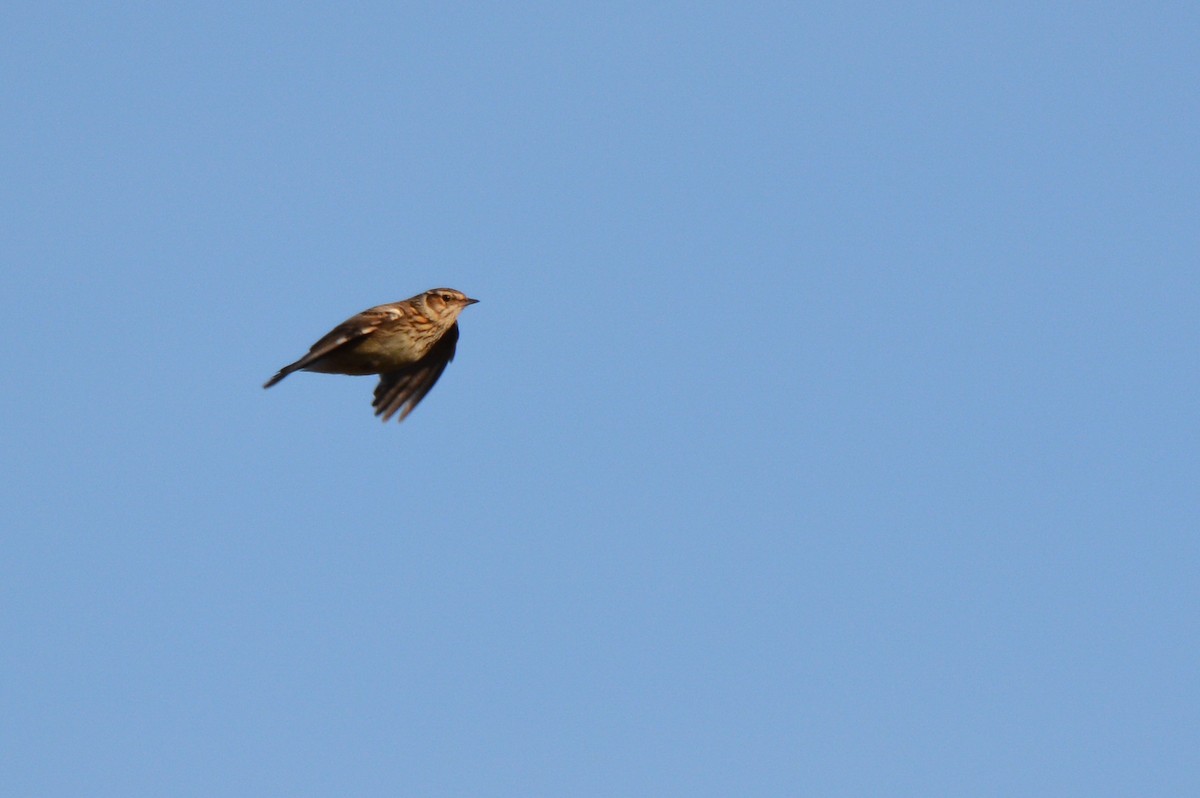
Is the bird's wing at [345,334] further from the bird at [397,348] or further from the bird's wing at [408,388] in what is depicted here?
the bird's wing at [408,388]

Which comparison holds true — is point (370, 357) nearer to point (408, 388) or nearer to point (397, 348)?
point (397, 348)

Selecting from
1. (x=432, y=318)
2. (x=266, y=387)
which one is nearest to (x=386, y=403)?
(x=432, y=318)

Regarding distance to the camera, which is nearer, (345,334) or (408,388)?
(345,334)

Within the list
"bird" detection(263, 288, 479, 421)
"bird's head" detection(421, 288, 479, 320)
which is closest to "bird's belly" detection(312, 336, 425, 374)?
"bird" detection(263, 288, 479, 421)

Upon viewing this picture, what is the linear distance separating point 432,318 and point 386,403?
5.27ft

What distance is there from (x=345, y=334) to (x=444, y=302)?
2076 mm

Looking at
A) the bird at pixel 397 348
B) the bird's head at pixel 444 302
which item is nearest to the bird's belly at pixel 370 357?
the bird at pixel 397 348

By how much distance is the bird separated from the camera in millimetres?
21750

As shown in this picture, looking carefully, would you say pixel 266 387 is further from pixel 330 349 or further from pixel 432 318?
pixel 432 318

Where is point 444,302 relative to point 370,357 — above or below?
above

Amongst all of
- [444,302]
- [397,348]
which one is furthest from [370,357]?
[444,302]

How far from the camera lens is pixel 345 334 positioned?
21766 millimetres

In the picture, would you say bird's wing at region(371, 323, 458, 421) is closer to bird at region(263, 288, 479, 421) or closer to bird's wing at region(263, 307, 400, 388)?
bird at region(263, 288, 479, 421)

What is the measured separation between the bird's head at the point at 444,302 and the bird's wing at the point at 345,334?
0.78 m
